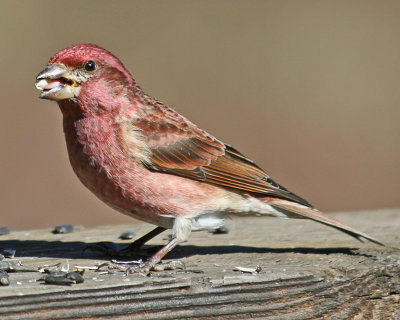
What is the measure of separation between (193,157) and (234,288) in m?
2.10

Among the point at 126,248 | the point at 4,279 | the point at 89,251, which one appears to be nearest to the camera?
the point at 4,279

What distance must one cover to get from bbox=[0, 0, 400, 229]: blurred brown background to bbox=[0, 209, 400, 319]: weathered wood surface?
19.6 ft

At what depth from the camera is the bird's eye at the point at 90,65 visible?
19.3ft

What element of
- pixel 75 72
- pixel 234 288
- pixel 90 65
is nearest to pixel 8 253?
pixel 75 72

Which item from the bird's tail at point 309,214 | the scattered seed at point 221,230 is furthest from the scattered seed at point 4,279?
the bird's tail at point 309,214

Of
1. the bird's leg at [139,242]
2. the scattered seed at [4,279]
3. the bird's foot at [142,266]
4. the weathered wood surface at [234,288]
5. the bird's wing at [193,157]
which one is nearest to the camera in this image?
the weathered wood surface at [234,288]

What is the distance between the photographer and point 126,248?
5852mm

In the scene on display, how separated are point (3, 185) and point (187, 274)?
7838 mm

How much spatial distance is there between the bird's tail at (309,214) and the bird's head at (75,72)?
1.43 metres

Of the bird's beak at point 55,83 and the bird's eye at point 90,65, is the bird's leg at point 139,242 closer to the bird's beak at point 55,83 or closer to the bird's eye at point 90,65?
the bird's beak at point 55,83

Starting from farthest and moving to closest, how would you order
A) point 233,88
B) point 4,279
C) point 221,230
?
1. point 233,88
2. point 221,230
3. point 4,279

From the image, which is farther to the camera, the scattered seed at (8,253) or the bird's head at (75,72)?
the bird's head at (75,72)

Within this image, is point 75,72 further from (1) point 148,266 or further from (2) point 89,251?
(1) point 148,266

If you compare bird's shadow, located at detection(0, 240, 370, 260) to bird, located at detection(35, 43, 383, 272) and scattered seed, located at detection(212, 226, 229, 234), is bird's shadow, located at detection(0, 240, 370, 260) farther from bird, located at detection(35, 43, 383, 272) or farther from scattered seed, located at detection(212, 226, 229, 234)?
scattered seed, located at detection(212, 226, 229, 234)
